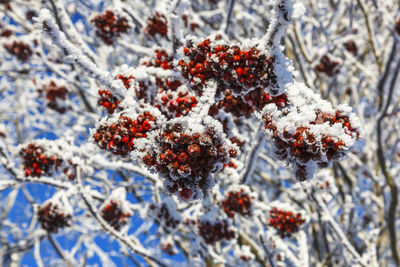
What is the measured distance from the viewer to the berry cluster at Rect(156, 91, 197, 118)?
2004mm

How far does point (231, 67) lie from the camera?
1.56 metres

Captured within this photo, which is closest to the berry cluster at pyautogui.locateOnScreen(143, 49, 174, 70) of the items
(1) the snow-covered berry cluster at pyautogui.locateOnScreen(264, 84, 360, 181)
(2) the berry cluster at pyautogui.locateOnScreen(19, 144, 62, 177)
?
(2) the berry cluster at pyautogui.locateOnScreen(19, 144, 62, 177)

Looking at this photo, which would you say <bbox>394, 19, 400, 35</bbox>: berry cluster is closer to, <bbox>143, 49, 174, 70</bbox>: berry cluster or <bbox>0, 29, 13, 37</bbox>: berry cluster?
<bbox>143, 49, 174, 70</bbox>: berry cluster

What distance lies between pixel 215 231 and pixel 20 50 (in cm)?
432

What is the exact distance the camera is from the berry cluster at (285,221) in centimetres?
322

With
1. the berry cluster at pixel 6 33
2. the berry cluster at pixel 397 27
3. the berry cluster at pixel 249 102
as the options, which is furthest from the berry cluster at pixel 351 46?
the berry cluster at pixel 6 33

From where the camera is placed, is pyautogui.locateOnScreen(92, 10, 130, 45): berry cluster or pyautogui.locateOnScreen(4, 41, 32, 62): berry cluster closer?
pyautogui.locateOnScreen(92, 10, 130, 45): berry cluster

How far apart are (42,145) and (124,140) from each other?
5.25 feet

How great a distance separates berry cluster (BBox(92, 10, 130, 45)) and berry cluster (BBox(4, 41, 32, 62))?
199cm

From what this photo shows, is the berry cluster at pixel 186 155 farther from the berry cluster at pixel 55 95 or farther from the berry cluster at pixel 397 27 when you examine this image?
the berry cluster at pixel 55 95

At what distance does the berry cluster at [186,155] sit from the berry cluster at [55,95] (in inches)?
192

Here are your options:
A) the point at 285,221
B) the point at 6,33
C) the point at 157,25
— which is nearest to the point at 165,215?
the point at 285,221

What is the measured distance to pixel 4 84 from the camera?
866 centimetres

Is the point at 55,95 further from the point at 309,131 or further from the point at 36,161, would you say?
the point at 309,131
